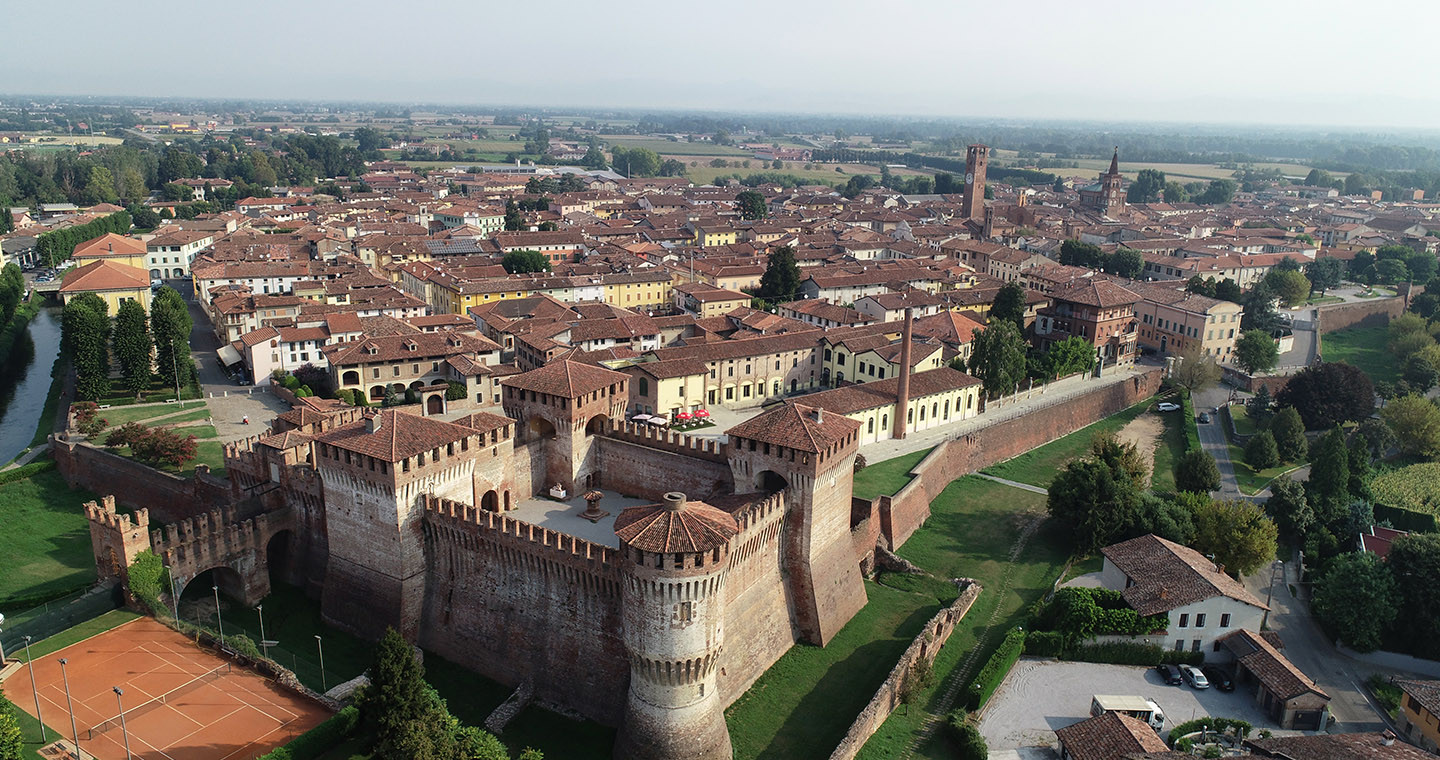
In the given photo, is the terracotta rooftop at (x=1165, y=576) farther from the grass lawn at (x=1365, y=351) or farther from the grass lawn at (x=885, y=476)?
the grass lawn at (x=1365, y=351)

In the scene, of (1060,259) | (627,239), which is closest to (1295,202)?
(1060,259)

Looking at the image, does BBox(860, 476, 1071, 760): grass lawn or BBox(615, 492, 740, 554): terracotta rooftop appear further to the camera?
BBox(860, 476, 1071, 760): grass lawn

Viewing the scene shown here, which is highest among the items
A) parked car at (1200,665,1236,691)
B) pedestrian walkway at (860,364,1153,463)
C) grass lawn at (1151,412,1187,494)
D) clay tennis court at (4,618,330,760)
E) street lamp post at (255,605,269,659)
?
pedestrian walkway at (860,364,1153,463)

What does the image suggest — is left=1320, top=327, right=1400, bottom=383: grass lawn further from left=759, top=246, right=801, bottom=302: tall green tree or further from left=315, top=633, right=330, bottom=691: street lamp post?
left=315, top=633, right=330, bottom=691: street lamp post

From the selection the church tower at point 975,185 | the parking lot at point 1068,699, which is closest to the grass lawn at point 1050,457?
the parking lot at point 1068,699

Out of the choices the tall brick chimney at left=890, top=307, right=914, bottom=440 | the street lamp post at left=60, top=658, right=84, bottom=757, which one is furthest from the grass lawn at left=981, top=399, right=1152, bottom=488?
the street lamp post at left=60, top=658, right=84, bottom=757

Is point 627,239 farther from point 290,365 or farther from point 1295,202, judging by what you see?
point 1295,202
